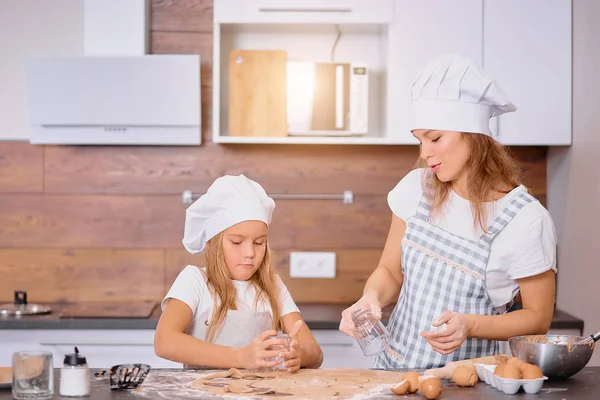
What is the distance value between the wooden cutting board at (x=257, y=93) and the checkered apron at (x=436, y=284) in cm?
116

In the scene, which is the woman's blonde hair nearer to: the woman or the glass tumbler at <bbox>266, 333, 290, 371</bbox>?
the woman

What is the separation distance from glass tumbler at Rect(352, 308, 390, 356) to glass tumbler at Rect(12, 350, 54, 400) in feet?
2.08

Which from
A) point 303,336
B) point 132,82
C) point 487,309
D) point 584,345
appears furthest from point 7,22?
point 584,345

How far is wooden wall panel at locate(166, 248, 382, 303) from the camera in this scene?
3377 mm

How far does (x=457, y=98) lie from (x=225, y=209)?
0.60m

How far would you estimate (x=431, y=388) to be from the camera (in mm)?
1518

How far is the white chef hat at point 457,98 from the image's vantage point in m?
1.92

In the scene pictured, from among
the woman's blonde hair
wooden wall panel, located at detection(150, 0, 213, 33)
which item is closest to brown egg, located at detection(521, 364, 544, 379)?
the woman's blonde hair

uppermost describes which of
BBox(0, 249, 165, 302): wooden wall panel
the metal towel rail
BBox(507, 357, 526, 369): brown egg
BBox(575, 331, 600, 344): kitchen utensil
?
the metal towel rail

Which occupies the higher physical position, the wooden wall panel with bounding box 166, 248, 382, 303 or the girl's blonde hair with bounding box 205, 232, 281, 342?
the girl's blonde hair with bounding box 205, 232, 281, 342

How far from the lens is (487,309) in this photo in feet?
6.47

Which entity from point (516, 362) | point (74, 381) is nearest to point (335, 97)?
point (516, 362)

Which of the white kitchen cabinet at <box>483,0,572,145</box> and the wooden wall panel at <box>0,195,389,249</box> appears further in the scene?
the wooden wall panel at <box>0,195,389,249</box>

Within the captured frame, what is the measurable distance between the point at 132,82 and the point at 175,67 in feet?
0.52
